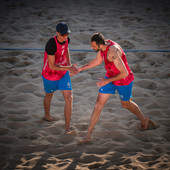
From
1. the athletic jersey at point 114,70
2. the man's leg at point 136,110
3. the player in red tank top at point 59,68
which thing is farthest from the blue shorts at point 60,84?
the man's leg at point 136,110

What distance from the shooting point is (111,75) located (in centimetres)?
329

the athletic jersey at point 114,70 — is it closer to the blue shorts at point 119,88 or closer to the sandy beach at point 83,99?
the blue shorts at point 119,88

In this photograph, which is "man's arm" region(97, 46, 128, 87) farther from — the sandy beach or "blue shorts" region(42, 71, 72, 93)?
the sandy beach

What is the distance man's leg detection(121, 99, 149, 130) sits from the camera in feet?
11.0

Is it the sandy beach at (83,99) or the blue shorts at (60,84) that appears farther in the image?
the blue shorts at (60,84)

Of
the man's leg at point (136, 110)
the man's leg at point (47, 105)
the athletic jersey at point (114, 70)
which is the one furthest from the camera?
the man's leg at point (47, 105)

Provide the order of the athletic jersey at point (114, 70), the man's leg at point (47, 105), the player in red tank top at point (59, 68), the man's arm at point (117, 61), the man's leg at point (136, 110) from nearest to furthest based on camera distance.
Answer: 1. the man's arm at point (117, 61)
2. the athletic jersey at point (114, 70)
3. the player in red tank top at point (59, 68)
4. the man's leg at point (136, 110)
5. the man's leg at point (47, 105)

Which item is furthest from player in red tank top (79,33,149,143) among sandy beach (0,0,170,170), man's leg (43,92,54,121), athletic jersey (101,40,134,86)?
man's leg (43,92,54,121)

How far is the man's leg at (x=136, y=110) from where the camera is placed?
11.0 feet

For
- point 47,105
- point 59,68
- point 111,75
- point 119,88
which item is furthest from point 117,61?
point 47,105

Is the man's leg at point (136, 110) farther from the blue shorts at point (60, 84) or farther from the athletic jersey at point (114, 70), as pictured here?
the blue shorts at point (60, 84)

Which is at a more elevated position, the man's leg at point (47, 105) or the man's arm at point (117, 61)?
the man's arm at point (117, 61)

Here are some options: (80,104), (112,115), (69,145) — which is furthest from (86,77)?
(69,145)

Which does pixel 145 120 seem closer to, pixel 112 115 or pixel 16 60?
pixel 112 115
